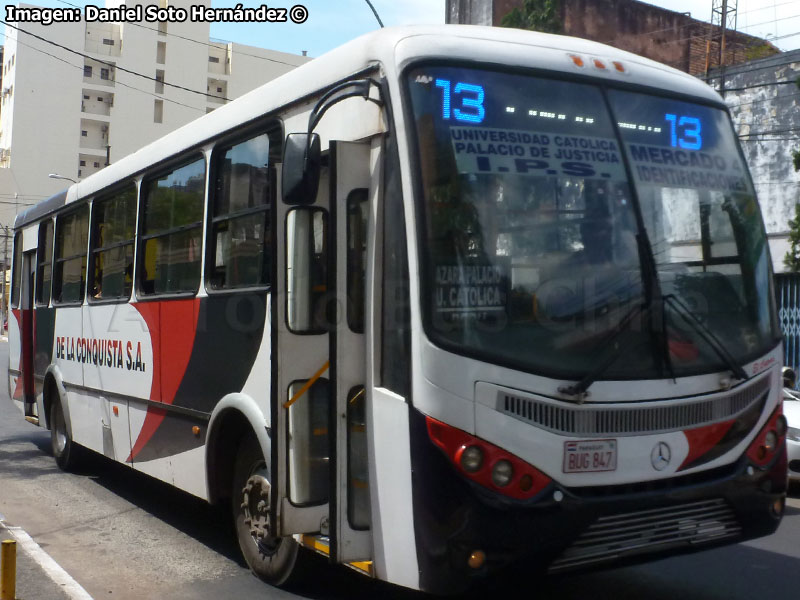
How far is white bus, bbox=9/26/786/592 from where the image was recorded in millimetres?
4559

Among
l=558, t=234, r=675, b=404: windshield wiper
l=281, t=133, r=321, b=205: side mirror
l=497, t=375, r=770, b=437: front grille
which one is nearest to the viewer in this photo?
l=497, t=375, r=770, b=437: front grille

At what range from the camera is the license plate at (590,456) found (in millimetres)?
4609

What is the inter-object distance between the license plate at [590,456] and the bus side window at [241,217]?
2205 millimetres

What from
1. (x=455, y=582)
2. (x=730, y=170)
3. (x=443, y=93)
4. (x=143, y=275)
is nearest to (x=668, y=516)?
(x=455, y=582)

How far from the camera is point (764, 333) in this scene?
5383 mm

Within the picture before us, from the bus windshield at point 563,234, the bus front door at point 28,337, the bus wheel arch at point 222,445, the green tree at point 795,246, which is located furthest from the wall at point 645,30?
the bus windshield at point 563,234

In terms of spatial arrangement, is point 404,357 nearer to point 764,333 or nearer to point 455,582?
point 455,582

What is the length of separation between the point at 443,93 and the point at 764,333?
7.09ft

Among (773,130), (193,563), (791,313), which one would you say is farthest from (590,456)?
(773,130)

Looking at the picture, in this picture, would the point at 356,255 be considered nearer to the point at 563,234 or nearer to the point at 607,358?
the point at 563,234

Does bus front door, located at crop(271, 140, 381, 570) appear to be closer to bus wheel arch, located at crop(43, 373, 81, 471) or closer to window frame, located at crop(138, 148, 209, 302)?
window frame, located at crop(138, 148, 209, 302)

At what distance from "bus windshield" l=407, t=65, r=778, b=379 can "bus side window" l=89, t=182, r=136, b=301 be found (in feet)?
13.8

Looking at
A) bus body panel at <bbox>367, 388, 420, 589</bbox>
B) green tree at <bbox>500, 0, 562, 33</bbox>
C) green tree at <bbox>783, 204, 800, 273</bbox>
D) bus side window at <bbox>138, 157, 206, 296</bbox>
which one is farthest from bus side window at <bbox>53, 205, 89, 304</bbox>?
green tree at <bbox>500, 0, 562, 33</bbox>

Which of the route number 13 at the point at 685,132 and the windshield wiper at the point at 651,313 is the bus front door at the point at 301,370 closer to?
the windshield wiper at the point at 651,313
